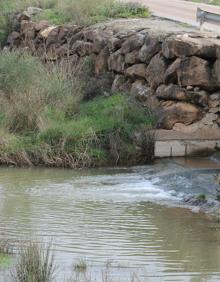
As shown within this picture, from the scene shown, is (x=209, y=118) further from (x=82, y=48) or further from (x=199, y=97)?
(x=82, y=48)

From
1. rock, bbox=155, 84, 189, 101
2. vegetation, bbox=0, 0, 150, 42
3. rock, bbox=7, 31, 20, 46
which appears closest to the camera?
rock, bbox=155, 84, 189, 101

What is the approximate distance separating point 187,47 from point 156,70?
141 centimetres

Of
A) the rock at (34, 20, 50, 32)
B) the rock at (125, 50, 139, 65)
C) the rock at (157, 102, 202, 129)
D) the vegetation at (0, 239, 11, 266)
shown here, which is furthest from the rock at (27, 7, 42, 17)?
the vegetation at (0, 239, 11, 266)

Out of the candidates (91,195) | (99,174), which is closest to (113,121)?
(99,174)

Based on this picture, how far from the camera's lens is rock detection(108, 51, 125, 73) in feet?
76.6

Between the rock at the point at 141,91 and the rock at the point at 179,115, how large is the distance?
3.61ft

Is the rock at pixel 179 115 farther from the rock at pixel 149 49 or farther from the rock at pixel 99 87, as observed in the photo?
the rock at pixel 99 87

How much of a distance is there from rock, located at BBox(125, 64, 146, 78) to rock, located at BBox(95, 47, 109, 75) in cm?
144

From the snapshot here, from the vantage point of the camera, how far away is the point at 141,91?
877 inches

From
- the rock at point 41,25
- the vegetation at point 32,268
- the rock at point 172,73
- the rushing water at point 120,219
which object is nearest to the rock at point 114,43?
the rock at point 172,73

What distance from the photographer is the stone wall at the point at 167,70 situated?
20625mm

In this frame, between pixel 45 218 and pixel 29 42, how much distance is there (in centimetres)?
1522

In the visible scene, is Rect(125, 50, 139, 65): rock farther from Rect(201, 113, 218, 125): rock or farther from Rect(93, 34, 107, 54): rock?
Rect(201, 113, 218, 125): rock

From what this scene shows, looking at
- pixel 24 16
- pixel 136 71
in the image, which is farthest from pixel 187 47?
pixel 24 16
